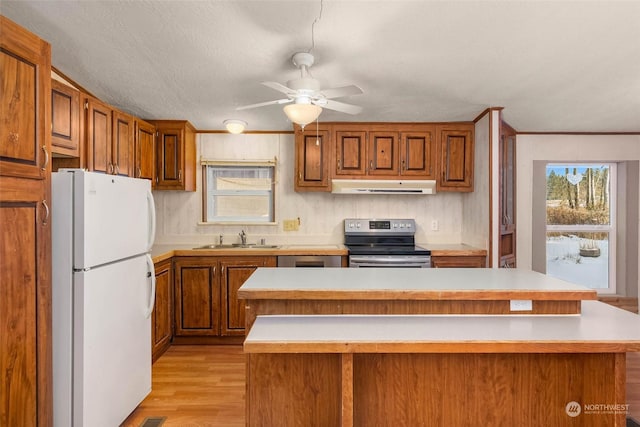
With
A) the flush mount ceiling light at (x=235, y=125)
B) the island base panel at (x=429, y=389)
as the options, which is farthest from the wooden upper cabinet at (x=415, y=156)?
the island base panel at (x=429, y=389)

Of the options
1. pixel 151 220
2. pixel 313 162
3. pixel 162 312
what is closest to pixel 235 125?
pixel 313 162

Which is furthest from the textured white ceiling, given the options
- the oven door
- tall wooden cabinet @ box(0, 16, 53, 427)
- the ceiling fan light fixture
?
the oven door

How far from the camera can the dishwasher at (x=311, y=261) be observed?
352 cm

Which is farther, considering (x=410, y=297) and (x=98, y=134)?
(x=98, y=134)

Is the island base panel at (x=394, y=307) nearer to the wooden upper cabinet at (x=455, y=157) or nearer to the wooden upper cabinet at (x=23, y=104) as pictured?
the wooden upper cabinet at (x=23, y=104)

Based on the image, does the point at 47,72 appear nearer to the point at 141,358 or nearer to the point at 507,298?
the point at 141,358

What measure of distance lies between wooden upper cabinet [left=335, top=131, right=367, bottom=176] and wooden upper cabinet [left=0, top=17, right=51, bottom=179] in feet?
8.38

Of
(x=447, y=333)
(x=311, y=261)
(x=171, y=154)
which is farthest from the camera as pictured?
(x=171, y=154)

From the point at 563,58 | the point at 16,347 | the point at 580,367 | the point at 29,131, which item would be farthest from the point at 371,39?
the point at 16,347

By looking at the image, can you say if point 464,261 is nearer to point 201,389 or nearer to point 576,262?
point 576,262

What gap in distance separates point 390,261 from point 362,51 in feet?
6.26

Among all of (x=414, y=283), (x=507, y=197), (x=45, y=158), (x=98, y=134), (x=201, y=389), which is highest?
(x=98, y=134)

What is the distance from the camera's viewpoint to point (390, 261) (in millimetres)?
3469

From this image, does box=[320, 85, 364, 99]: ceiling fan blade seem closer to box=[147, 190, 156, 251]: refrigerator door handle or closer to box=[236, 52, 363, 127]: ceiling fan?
box=[236, 52, 363, 127]: ceiling fan
